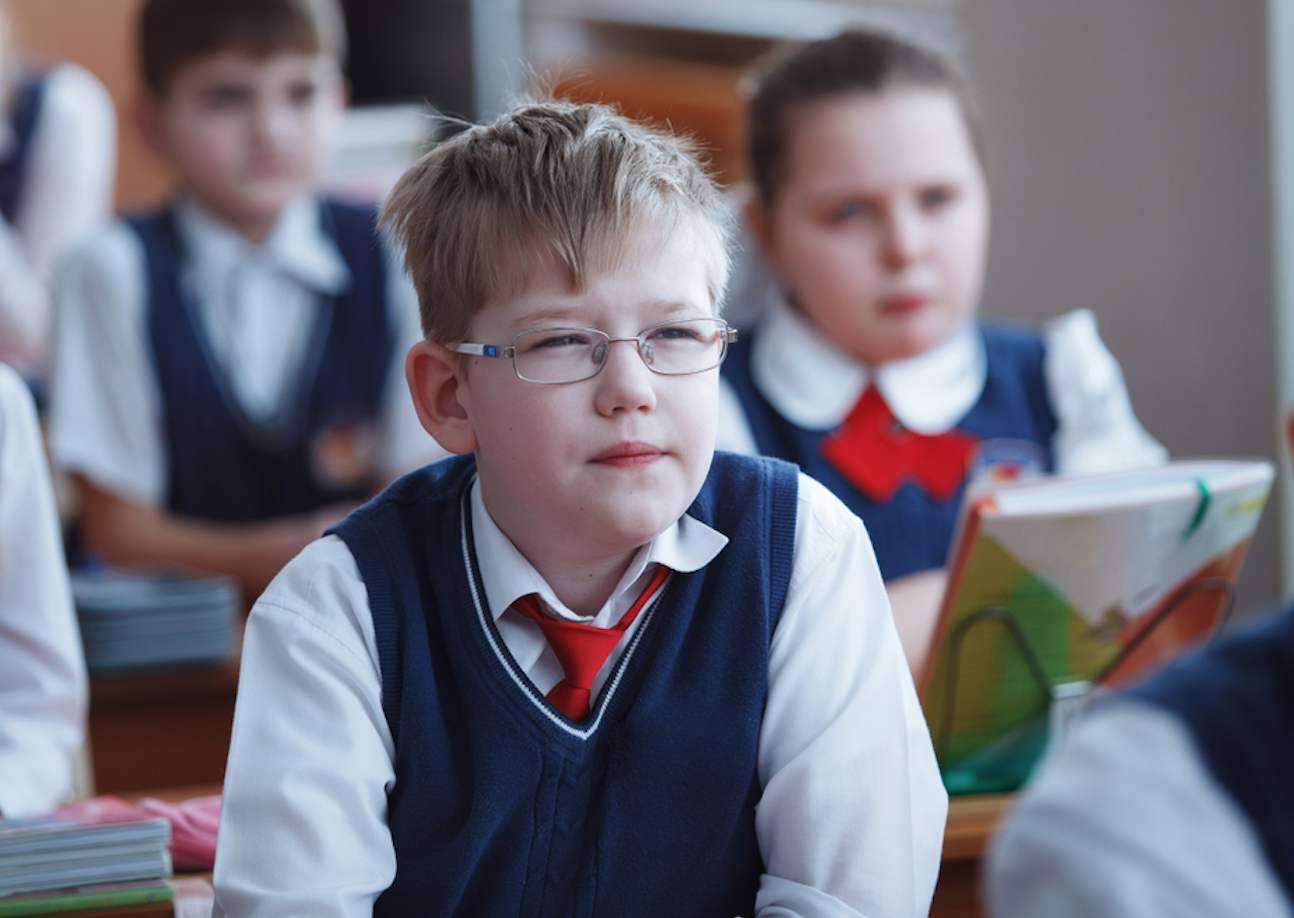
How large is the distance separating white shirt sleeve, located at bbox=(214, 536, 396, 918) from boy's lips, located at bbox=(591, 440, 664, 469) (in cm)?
20

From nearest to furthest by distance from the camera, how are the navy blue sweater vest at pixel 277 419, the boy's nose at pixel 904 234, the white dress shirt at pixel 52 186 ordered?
the boy's nose at pixel 904 234 → the navy blue sweater vest at pixel 277 419 → the white dress shirt at pixel 52 186

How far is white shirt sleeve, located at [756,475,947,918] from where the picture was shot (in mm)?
920

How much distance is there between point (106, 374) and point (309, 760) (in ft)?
4.95

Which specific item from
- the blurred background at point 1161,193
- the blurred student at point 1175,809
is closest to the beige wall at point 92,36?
the blurred background at point 1161,193

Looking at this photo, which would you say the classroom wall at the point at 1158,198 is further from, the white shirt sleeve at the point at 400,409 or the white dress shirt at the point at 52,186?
the white dress shirt at the point at 52,186

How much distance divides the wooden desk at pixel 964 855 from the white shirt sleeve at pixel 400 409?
4.20ft

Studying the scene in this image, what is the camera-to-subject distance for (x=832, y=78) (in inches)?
64.6

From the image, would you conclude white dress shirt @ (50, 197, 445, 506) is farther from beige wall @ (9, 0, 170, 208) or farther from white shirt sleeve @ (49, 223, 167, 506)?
beige wall @ (9, 0, 170, 208)

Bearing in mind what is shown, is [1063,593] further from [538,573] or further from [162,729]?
[162,729]

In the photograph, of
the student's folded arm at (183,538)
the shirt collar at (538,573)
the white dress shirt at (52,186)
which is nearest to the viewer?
the shirt collar at (538,573)

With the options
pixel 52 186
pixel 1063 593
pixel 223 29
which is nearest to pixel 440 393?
pixel 1063 593

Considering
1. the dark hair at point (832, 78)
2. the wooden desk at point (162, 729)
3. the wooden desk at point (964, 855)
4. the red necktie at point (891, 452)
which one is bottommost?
the wooden desk at point (162, 729)

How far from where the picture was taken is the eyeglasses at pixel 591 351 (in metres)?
0.92

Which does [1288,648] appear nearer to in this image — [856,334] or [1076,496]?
[1076,496]
